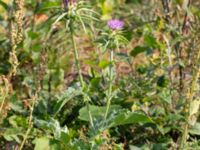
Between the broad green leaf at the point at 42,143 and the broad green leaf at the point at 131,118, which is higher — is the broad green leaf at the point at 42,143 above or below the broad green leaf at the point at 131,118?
below

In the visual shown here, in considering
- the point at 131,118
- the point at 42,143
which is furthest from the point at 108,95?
the point at 42,143

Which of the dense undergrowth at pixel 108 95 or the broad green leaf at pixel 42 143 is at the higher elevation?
the dense undergrowth at pixel 108 95

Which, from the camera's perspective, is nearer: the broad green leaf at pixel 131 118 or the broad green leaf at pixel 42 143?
the broad green leaf at pixel 131 118

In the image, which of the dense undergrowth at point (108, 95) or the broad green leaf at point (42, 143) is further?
the broad green leaf at point (42, 143)

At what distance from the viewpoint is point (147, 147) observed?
2525 mm

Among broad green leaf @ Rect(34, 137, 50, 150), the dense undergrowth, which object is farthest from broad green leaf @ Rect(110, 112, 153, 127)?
broad green leaf @ Rect(34, 137, 50, 150)

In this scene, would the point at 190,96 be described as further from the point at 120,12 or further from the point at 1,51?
the point at 120,12

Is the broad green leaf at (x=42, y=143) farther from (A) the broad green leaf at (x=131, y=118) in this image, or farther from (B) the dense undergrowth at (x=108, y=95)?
(A) the broad green leaf at (x=131, y=118)

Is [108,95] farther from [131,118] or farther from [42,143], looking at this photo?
[42,143]

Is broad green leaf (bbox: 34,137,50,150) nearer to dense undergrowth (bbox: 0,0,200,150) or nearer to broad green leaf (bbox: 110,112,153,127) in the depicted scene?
dense undergrowth (bbox: 0,0,200,150)

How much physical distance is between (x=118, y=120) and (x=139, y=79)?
28.3 inches

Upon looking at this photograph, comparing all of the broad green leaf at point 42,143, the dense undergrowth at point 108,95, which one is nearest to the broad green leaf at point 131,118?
the dense undergrowth at point 108,95

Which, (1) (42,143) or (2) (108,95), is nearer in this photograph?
(2) (108,95)

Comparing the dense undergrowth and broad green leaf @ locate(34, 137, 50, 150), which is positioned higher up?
the dense undergrowth
